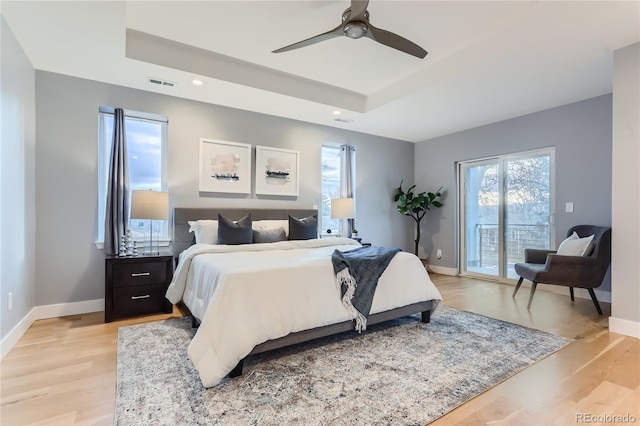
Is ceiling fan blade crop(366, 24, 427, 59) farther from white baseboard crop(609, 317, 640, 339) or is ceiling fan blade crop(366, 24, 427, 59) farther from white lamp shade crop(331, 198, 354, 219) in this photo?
white baseboard crop(609, 317, 640, 339)

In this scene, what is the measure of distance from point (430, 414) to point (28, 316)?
3607mm

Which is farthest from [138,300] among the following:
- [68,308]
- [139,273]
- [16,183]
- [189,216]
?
[16,183]

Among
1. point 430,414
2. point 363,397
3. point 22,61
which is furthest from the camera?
point 22,61

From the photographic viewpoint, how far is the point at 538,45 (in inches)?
112

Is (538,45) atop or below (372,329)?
atop

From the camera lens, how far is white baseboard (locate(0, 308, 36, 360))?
→ 234 centimetres

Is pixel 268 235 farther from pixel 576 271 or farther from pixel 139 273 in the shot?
pixel 576 271

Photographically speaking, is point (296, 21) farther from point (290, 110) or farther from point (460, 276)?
point (460, 276)

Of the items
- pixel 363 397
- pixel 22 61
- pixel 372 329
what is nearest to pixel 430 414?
pixel 363 397

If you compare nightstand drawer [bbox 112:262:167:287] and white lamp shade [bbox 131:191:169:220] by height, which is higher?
white lamp shade [bbox 131:191:169:220]

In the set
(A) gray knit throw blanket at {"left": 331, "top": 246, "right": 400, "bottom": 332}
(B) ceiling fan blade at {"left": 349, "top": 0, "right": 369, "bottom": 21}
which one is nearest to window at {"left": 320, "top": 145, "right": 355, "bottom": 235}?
(A) gray knit throw blanket at {"left": 331, "top": 246, "right": 400, "bottom": 332}

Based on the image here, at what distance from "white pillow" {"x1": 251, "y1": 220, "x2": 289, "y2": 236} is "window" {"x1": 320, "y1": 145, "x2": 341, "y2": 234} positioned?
107 centimetres

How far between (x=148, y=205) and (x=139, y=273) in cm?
71

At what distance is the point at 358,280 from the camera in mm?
2584
